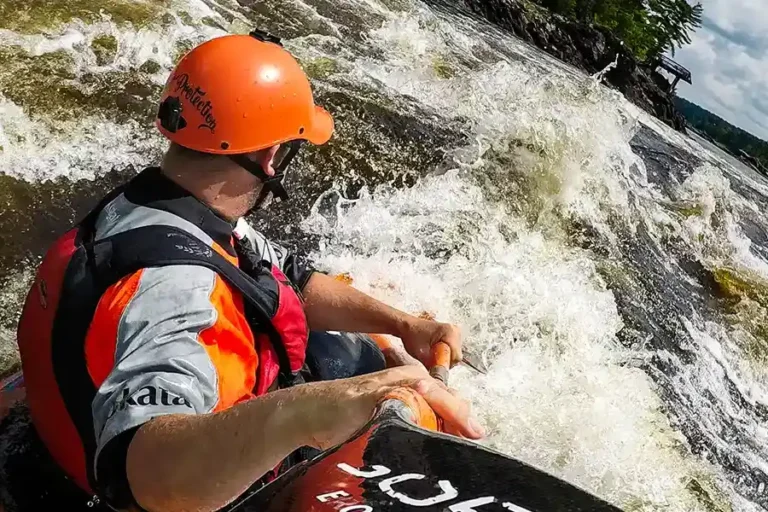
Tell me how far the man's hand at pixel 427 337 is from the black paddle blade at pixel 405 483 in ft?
4.10

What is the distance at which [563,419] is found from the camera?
4.56 meters

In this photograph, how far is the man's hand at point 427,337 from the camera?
3.12 meters

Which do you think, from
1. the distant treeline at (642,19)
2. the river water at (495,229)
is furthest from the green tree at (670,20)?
the river water at (495,229)

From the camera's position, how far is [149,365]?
5.96 ft

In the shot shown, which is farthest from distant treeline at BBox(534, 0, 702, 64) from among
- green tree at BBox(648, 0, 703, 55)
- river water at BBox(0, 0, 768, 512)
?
river water at BBox(0, 0, 768, 512)

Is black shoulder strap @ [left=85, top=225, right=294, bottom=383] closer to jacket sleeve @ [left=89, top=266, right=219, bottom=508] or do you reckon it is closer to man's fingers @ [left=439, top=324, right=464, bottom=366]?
jacket sleeve @ [left=89, top=266, right=219, bottom=508]

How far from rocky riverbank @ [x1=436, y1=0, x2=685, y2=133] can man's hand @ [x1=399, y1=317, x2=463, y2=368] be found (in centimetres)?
2511

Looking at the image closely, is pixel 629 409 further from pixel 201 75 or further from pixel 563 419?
pixel 201 75

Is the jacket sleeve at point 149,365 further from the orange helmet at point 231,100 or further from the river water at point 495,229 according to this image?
the river water at point 495,229

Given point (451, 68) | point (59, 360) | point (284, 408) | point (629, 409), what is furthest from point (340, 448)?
point (451, 68)

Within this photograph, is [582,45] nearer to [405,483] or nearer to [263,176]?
[263,176]

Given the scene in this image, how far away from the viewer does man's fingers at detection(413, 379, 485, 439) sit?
1800 mm

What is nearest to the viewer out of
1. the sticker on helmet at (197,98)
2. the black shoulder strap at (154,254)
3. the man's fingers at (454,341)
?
the black shoulder strap at (154,254)

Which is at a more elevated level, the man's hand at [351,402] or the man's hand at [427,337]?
the man's hand at [351,402]
